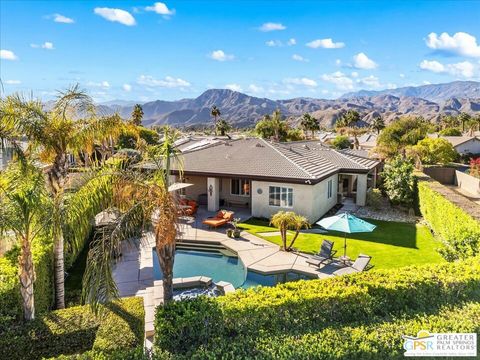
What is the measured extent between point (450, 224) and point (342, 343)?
38.5ft

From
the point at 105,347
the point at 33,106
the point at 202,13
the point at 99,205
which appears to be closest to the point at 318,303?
the point at 105,347

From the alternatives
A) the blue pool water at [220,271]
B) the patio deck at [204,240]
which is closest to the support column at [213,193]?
the patio deck at [204,240]

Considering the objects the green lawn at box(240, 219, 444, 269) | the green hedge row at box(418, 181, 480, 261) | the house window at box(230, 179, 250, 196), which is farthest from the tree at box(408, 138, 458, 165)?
the house window at box(230, 179, 250, 196)

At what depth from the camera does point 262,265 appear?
15.3 metres

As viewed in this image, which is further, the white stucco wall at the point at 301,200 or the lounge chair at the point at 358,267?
the white stucco wall at the point at 301,200

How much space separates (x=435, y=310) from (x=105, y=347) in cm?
793

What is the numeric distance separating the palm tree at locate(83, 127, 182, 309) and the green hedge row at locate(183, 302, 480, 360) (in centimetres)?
235

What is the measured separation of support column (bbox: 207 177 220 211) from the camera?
2445 centimetres

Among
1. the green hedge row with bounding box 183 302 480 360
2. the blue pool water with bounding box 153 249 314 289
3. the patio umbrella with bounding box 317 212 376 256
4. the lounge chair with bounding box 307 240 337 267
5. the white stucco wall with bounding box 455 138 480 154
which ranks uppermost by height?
the white stucco wall with bounding box 455 138 480 154

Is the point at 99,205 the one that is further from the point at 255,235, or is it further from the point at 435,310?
the point at 255,235

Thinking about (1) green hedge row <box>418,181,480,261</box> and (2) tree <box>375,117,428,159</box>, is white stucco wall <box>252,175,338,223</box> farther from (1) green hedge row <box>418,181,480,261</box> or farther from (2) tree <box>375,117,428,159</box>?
(2) tree <box>375,117,428,159</box>

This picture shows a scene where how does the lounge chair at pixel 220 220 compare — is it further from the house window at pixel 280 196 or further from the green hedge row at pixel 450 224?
the green hedge row at pixel 450 224

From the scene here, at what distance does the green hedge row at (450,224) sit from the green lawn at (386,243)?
79 centimetres

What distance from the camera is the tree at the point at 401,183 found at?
80.6 ft
